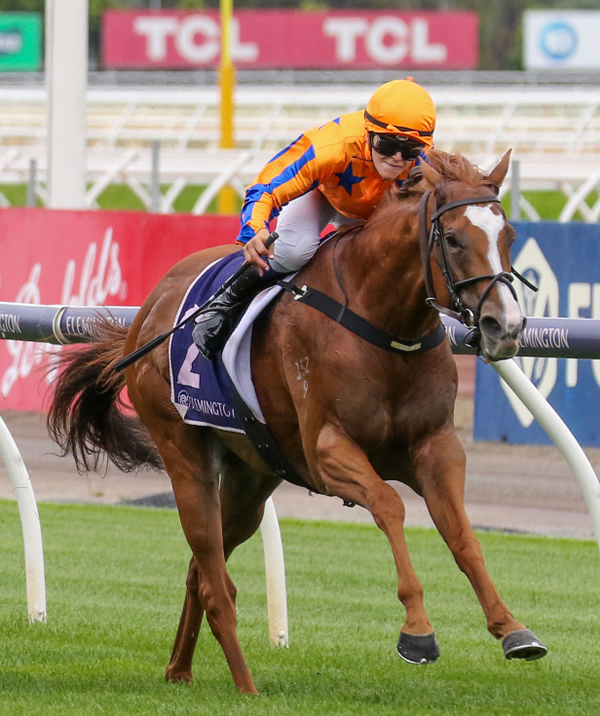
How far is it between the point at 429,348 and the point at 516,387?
63 cm

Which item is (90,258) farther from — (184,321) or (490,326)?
(490,326)

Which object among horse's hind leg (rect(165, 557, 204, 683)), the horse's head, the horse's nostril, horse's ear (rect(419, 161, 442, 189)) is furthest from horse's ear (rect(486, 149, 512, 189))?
horse's hind leg (rect(165, 557, 204, 683))

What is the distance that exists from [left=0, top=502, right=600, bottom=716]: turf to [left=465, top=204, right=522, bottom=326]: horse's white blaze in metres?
1.36

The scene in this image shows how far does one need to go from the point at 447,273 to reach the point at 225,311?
1.06 meters

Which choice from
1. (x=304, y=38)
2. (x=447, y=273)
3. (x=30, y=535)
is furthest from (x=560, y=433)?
(x=304, y=38)

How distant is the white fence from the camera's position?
52.2 ft

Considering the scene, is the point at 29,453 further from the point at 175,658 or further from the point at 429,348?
the point at 429,348

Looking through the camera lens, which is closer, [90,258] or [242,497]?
[242,497]

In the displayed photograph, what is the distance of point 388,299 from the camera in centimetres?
445

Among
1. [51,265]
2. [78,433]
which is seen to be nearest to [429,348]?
[78,433]

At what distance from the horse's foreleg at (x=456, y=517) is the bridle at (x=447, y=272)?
441 millimetres

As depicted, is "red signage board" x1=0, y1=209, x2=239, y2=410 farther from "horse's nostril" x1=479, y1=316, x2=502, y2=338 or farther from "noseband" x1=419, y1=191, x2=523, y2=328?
"horse's nostril" x1=479, y1=316, x2=502, y2=338

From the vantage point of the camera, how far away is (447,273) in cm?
406

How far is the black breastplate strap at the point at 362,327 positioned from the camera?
14.4ft
